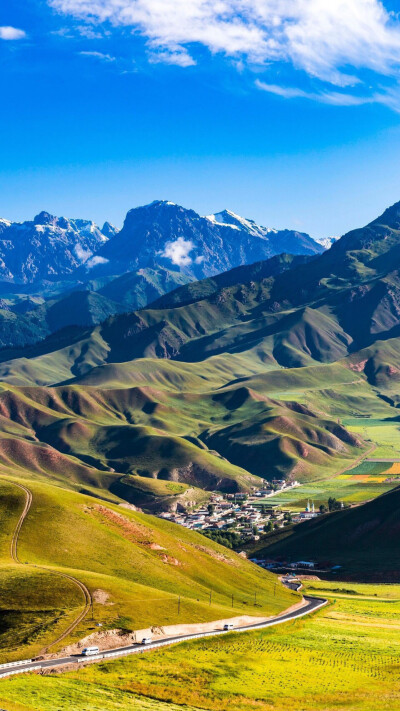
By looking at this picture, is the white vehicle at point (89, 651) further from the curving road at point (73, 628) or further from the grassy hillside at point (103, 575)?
the grassy hillside at point (103, 575)

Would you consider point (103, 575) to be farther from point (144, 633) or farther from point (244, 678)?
point (244, 678)

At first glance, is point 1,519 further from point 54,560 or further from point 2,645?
point 2,645

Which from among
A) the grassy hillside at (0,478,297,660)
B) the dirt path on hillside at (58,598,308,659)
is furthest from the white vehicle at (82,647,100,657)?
the grassy hillside at (0,478,297,660)

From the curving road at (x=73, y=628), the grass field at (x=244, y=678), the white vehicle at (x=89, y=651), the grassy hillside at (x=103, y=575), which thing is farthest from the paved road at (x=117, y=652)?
the grassy hillside at (x=103, y=575)

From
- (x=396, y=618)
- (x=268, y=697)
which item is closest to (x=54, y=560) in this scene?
(x=268, y=697)

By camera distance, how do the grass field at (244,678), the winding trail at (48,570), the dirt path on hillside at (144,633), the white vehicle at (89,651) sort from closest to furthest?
1. the grass field at (244,678)
2. the white vehicle at (89,651)
3. the dirt path on hillside at (144,633)
4. the winding trail at (48,570)

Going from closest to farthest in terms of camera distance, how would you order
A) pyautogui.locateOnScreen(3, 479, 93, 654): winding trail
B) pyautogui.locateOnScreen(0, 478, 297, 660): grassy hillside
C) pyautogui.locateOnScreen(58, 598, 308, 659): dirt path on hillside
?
pyautogui.locateOnScreen(58, 598, 308, 659): dirt path on hillside < pyautogui.locateOnScreen(3, 479, 93, 654): winding trail < pyautogui.locateOnScreen(0, 478, 297, 660): grassy hillside

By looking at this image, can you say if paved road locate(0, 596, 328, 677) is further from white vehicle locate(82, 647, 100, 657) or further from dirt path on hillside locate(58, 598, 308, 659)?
dirt path on hillside locate(58, 598, 308, 659)

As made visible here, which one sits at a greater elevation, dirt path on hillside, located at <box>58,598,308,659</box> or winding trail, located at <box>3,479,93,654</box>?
winding trail, located at <box>3,479,93,654</box>

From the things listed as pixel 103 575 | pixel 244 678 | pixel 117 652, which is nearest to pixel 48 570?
pixel 103 575
